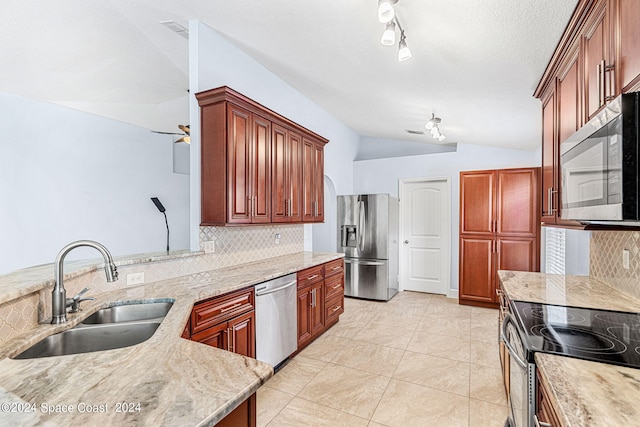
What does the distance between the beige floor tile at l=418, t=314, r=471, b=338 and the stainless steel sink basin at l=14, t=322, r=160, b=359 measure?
10.7ft

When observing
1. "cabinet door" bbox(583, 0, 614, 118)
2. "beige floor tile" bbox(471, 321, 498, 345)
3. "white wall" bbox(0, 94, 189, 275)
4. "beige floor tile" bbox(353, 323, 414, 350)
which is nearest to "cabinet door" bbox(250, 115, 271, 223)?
"beige floor tile" bbox(353, 323, 414, 350)

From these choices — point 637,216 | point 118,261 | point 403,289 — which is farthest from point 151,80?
point 403,289

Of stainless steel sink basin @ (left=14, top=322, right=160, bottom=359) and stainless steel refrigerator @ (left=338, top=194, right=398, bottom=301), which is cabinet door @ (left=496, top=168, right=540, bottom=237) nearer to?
stainless steel refrigerator @ (left=338, top=194, right=398, bottom=301)

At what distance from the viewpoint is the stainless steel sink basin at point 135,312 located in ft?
5.84

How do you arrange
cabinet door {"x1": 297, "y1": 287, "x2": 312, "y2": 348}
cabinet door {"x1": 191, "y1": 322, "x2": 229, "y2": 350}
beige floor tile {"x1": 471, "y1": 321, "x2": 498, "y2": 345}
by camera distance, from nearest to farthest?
cabinet door {"x1": 191, "y1": 322, "x2": 229, "y2": 350} < cabinet door {"x1": 297, "y1": 287, "x2": 312, "y2": 348} < beige floor tile {"x1": 471, "y1": 321, "x2": 498, "y2": 345}

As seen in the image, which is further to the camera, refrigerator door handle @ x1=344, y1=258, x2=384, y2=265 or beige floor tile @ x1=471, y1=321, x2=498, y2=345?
refrigerator door handle @ x1=344, y1=258, x2=384, y2=265

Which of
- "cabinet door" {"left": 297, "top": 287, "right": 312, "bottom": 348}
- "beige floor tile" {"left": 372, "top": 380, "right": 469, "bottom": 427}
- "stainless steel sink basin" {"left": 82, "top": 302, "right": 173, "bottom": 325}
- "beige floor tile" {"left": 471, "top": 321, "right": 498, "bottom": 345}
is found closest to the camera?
"stainless steel sink basin" {"left": 82, "top": 302, "right": 173, "bottom": 325}

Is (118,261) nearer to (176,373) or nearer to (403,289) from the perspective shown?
(176,373)

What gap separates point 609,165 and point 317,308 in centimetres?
283

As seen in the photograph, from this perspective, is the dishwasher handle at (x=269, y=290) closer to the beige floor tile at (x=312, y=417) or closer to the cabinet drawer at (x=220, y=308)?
the cabinet drawer at (x=220, y=308)

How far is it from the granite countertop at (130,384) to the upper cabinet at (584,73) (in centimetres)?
179

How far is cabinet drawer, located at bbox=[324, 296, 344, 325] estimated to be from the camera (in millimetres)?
3623

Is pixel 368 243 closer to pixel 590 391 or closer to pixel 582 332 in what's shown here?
pixel 582 332

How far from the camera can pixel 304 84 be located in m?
3.91
